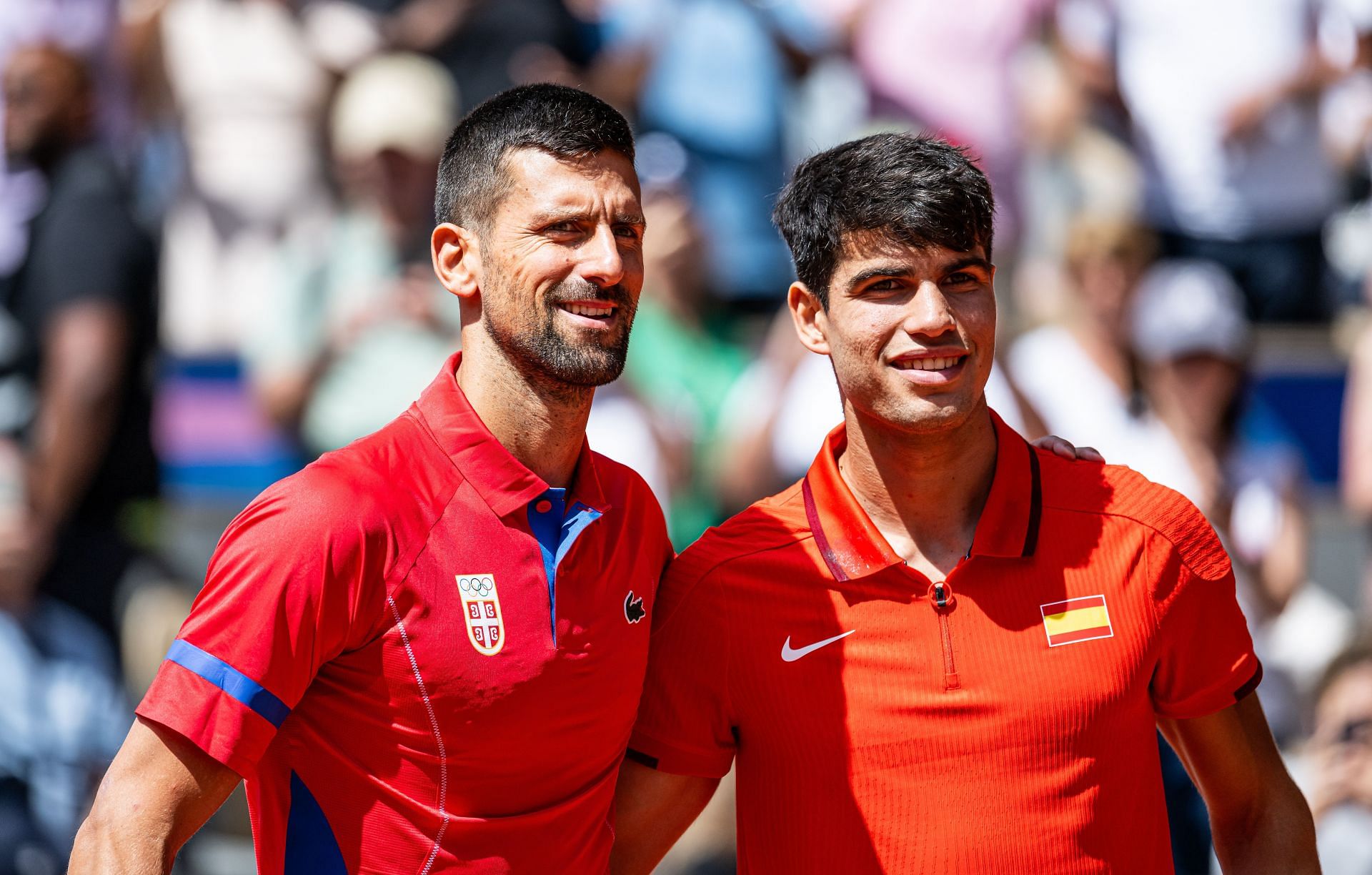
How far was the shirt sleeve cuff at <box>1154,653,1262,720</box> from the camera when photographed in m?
2.67

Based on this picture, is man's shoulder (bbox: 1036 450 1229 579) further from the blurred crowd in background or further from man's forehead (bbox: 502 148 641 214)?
the blurred crowd in background

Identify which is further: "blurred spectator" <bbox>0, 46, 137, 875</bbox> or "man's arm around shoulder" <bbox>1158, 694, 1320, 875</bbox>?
"blurred spectator" <bbox>0, 46, 137, 875</bbox>

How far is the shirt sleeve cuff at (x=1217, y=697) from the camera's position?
2674mm

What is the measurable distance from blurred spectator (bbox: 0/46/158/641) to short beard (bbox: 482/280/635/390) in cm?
360

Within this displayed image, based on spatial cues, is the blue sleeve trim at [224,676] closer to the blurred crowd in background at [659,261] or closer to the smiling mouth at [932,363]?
the smiling mouth at [932,363]

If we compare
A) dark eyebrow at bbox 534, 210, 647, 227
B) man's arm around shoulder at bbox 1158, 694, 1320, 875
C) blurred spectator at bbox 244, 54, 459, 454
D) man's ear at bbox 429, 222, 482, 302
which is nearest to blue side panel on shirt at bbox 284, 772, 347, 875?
man's ear at bbox 429, 222, 482, 302

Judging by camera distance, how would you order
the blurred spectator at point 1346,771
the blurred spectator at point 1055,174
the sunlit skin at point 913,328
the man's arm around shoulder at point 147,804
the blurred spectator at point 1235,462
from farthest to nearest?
1. the blurred spectator at point 1055,174
2. the blurred spectator at point 1235,462
3. the blurred spectator at point 1346,771
4. the sunlit skin at point 913,328
5. the man's arm around shoulder at point 147,804

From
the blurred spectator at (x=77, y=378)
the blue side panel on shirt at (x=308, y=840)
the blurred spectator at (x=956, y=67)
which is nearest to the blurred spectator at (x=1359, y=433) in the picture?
the blurred spectator at (x=956, y=67)

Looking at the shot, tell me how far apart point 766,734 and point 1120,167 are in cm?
367

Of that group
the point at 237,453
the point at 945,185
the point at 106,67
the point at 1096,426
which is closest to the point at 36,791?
the point at 237,453

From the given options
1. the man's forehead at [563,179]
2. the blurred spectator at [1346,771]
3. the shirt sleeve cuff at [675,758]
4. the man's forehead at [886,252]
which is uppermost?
the man's forehead at [563,179]

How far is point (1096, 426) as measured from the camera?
536 cm

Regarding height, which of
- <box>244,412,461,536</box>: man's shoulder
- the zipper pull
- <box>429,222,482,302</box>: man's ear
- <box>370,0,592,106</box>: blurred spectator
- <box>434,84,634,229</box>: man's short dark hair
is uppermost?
<box>370,0,592,106</box>: blurred spectator

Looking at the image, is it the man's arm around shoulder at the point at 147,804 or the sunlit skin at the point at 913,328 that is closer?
the man's arm around shoulder at the point at 147,804
